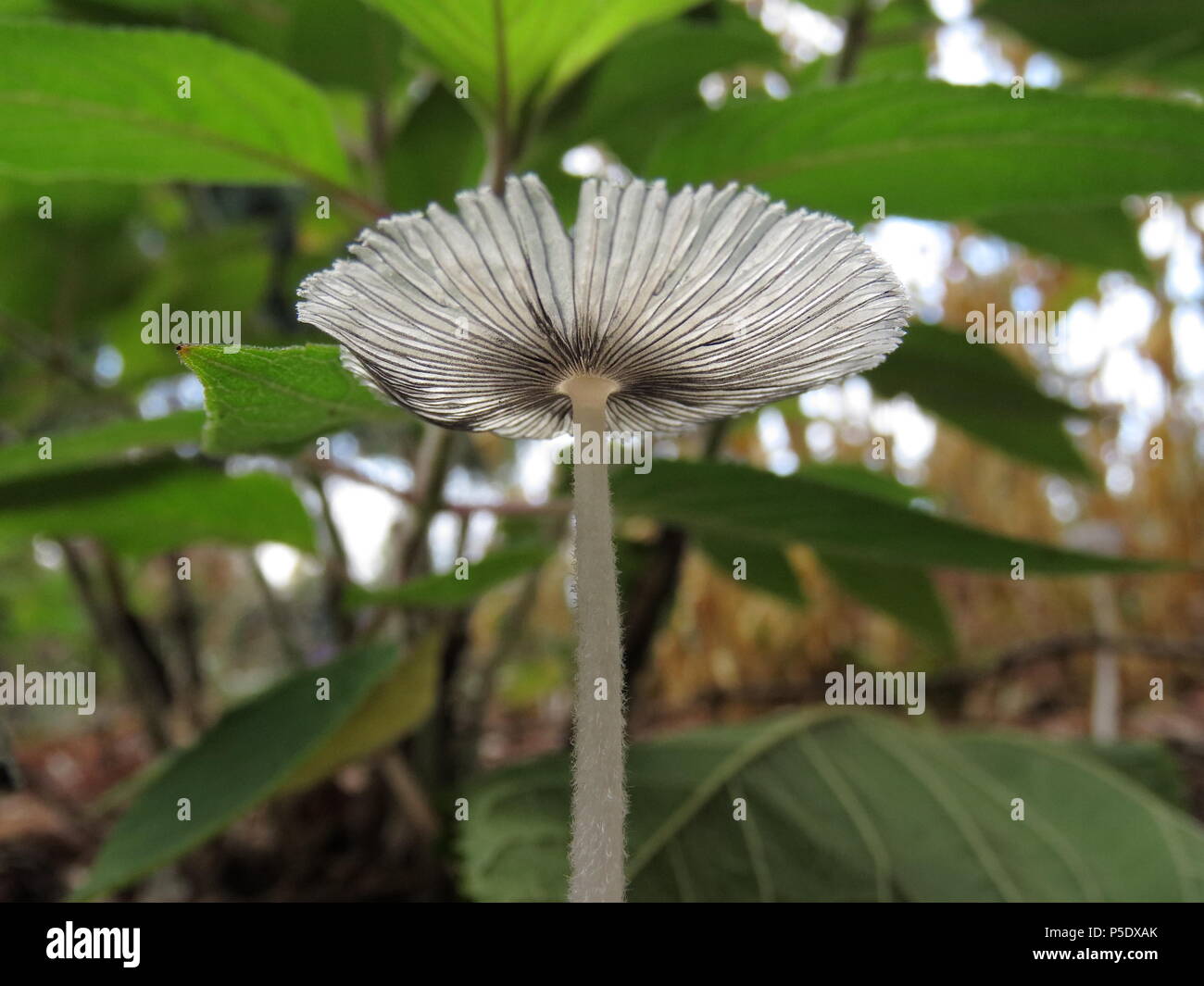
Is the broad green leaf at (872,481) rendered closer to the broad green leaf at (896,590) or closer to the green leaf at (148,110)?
the broad green leaf at (896,590)

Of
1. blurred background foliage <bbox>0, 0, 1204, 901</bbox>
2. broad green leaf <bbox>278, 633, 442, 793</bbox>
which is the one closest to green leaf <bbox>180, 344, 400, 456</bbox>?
blurred background foliage <bbox>0, 0, 1204, 901</bbox>

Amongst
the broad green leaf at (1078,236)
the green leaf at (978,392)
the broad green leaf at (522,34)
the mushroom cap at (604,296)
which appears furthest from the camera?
the broad green leaf at (1078,236)

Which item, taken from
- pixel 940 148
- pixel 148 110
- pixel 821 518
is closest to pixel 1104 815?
pixel 821 518

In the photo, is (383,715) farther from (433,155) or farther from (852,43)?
(852,43)

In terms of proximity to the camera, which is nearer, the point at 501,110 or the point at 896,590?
the point at 501,110

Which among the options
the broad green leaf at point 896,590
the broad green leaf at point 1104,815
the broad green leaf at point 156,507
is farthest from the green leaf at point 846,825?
the broad green leaf at point 156,507

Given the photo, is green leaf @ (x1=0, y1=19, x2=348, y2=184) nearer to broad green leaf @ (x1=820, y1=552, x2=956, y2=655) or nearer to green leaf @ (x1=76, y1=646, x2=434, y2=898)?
green leaf @ (x1=76, y1=646, x2=434, y2=898)

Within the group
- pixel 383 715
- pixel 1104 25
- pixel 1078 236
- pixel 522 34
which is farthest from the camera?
pixel 1078 236
